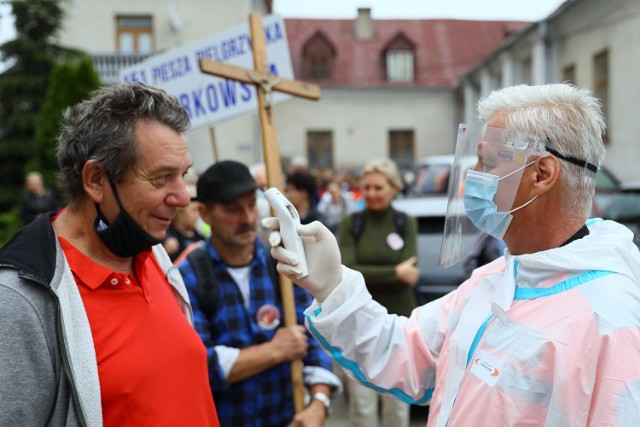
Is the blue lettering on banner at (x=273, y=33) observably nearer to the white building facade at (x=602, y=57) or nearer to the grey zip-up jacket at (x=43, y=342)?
the grey zip-up jacket at (x=43, y=342)

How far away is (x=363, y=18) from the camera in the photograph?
108 ft

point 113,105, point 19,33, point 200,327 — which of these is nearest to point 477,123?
point 113,105

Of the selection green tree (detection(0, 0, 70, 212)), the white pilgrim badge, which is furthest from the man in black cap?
green tree (detection(0, 0, 70, 212))

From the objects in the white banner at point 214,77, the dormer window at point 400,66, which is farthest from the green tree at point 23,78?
the white banner at point 214,77

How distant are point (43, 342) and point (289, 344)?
1.29 meters

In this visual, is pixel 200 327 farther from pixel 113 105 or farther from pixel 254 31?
pixel 254 31

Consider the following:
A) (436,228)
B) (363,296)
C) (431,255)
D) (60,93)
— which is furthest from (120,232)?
(60,93)

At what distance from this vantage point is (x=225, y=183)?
2.97 metres

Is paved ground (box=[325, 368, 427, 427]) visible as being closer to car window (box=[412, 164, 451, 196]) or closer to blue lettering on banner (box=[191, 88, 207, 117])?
blue lettering on banner (box=[191, 88, 207, 117])

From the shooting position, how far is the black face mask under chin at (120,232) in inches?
74.7

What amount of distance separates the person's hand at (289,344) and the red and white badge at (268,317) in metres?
0.07

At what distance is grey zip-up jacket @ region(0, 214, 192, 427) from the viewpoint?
1553mm

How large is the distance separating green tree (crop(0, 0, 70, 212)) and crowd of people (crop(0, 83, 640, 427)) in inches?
780

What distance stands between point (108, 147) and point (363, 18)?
32.5 metres
